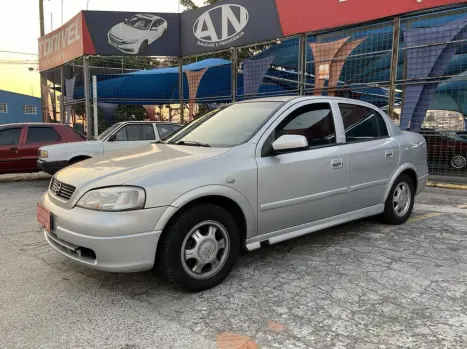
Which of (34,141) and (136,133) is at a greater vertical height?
(136,133)

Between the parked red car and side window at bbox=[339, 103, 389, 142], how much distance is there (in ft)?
24.2

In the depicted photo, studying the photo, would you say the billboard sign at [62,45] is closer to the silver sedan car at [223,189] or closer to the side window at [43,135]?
the side window at [43,135]

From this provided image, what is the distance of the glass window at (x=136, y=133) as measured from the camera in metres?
9.05

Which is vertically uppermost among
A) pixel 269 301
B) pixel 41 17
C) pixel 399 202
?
pixel 41 17

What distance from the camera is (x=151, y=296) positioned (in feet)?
10.5

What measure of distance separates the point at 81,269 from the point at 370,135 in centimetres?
349

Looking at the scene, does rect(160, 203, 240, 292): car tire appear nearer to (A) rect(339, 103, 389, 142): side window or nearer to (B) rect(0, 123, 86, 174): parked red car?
(A) rect(339, 103, 389, 142): side window

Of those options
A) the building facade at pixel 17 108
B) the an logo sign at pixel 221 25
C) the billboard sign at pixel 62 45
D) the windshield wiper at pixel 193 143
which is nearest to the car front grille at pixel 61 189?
the windshield wiper at pixel 193 143

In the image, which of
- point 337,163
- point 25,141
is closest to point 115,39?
point 25,141

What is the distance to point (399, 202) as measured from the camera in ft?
16.7

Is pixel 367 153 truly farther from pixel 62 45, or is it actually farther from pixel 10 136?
pixel 62 45

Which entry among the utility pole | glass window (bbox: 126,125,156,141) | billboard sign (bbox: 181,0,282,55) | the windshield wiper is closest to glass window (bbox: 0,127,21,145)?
glass window (bbox: 126,125,156,141)

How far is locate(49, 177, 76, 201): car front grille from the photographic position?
10.5 ft

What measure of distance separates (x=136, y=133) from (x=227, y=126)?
18.8 feet
